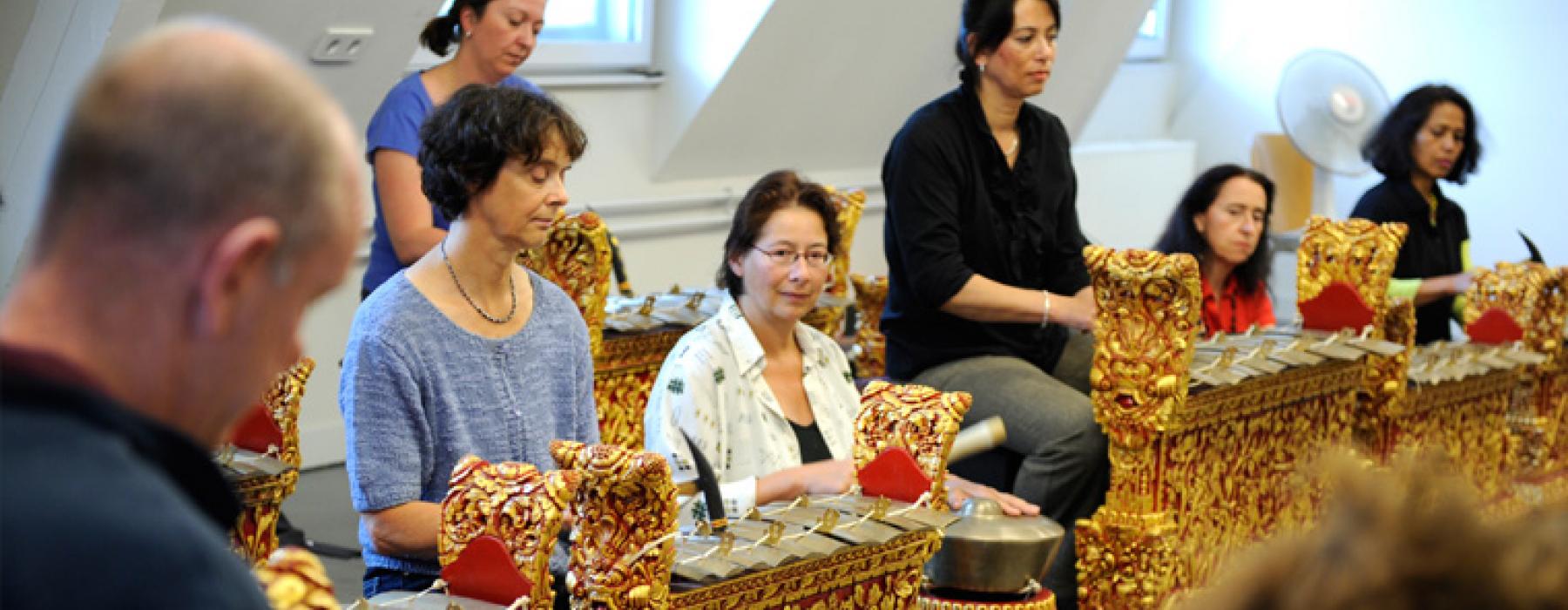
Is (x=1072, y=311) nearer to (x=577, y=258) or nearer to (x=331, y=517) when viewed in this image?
(x=577, y=258)

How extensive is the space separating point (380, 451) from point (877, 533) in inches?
29.1

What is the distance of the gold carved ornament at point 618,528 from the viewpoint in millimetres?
2316

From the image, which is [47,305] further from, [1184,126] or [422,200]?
[1184,126]

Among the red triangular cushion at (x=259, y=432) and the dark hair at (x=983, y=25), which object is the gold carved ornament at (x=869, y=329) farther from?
the red triangular cushion at (x=259, y=432)

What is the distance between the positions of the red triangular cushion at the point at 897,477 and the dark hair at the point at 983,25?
1432mm

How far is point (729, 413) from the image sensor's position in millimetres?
3328

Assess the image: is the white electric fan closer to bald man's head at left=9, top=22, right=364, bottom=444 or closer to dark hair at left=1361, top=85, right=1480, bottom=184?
dark hair at left=1361, top=85, right=1480, bottom=184

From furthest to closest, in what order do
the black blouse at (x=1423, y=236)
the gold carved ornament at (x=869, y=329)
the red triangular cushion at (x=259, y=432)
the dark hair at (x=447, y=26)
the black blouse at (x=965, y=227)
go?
1. the black blouse at (x=1423, y=236)
2. the gold carved ornament at (x=869, y=329)
3. the black blouse at (x=965, y=227)
4. the dark hair at (x=447, y=26)
5. the red triangular cushion at (x=259, y=432)

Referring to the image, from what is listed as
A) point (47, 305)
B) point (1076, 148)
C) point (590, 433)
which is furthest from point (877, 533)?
point (1076, 148)

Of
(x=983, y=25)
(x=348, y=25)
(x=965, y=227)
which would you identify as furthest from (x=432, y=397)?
(x=348, y=25)

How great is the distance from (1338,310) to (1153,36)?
6.07 meters

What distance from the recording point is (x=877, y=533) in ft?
8.88

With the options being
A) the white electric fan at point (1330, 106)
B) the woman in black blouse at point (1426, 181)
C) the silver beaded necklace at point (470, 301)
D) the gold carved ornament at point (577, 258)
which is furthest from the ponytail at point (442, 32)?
the white electric fan at point (1330, 106)

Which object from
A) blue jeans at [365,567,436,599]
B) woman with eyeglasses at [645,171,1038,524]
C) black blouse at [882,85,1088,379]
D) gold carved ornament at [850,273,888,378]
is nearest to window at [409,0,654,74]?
gold carved ornament at [850,273,888,378]
